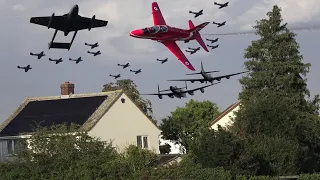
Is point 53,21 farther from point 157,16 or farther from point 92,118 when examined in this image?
point 92,118

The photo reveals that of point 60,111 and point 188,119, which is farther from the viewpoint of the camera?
point 188,119

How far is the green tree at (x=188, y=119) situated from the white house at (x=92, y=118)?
13586 millimetres

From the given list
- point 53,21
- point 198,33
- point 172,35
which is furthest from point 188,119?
point 53,21

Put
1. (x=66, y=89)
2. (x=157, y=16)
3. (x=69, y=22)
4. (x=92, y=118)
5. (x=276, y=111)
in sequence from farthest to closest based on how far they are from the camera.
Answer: (x=66, y=89) < (x=92, y=118) < (x=276, y=111) < (x=157, y=16) < (x=69, y=22)

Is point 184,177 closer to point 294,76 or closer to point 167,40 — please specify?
point 167,40

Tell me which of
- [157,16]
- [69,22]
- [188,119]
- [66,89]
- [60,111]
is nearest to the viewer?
[69,22]

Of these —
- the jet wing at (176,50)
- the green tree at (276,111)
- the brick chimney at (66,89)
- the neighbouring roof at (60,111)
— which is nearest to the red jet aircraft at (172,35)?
the jet wing at (176,50)

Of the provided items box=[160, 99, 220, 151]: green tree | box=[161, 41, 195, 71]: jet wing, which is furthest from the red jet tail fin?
box=[160, 99, 220, 151]: green tree

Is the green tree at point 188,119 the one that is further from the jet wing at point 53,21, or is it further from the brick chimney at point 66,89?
the jet wing at point 53,21

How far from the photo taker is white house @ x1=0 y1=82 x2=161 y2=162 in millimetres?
53062

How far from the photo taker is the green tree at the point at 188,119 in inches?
2899

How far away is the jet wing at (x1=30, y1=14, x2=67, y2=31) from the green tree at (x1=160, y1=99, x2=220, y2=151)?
49.9 metres

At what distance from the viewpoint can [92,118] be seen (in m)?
52.6

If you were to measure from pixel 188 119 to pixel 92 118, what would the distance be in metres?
33.5
